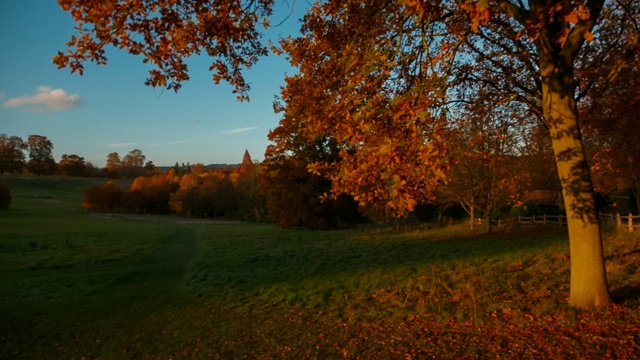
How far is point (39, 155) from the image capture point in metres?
119

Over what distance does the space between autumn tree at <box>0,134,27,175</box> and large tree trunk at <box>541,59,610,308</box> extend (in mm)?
127204

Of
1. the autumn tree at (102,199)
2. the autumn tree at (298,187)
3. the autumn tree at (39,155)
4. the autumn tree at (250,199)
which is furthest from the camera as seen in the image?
the autumn tree at (39,155)

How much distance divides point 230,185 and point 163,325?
65.5 m

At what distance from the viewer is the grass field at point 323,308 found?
7125 mm

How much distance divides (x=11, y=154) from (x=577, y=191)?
12933cm

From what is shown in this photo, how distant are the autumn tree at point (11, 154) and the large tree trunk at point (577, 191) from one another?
127 meters

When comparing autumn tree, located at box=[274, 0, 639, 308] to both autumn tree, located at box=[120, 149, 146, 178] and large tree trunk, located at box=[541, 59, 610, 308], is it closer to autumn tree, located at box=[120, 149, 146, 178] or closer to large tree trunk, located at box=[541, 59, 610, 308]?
large tree trunk, located at box=[541, 59, 610, 308]

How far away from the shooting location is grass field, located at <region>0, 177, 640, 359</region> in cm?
712

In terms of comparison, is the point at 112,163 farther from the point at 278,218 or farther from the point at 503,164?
the point at 503,164

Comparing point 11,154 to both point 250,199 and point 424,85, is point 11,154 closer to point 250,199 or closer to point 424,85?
Answer: point 250,199

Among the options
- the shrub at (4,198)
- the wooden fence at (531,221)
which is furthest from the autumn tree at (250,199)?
the wooden fence at (531,221)

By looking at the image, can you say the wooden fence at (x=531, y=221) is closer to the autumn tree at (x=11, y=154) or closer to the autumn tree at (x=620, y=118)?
the autumn tree at (x=620, y=118)

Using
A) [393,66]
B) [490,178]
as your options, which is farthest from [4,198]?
[393,66]

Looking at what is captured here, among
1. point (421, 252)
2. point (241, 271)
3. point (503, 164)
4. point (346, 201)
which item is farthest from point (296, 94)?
point (346, 201)
